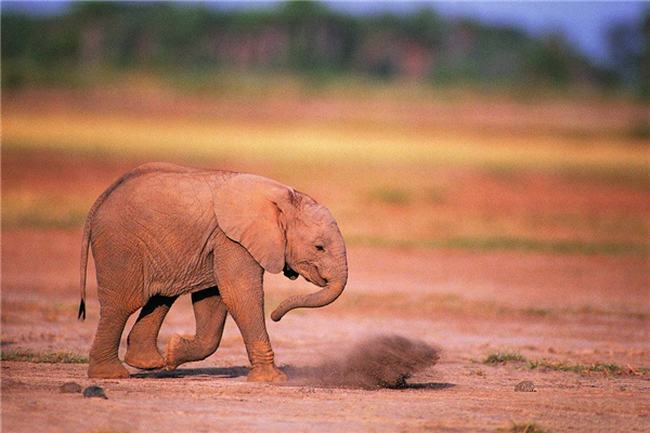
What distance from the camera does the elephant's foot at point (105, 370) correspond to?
1008cm

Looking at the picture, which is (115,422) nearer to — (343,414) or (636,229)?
(343,414)

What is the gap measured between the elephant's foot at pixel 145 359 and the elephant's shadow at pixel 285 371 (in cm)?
15

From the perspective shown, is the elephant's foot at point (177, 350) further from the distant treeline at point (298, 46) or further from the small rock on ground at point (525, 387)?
the distant treeline at point (298, 46)

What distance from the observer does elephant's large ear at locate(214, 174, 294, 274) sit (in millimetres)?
10070

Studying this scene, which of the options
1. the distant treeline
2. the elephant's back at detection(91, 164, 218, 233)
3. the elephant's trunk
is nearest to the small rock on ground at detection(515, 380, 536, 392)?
the elephant's trunk

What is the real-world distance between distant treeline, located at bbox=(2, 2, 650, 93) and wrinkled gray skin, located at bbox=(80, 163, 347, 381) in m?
39.0

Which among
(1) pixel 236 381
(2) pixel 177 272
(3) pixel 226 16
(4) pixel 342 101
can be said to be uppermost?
(3) pixel 226 16

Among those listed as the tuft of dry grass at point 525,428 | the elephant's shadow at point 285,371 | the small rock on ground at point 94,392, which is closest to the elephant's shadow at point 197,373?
the elephant's shadow at point 285,371

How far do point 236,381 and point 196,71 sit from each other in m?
49.0

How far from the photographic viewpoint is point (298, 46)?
68.5 metres

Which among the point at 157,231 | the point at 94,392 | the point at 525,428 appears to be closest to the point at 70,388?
the point at 94,392

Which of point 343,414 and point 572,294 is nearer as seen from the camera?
point 343,414

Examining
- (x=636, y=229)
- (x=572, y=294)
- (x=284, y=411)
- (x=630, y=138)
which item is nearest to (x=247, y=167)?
(x=636, y=229)

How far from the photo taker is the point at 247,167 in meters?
32.3
